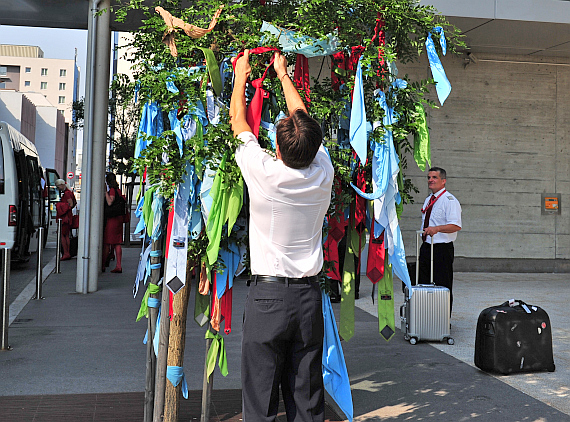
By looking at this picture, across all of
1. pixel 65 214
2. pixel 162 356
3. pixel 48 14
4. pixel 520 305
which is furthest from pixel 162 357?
pixel 65 214

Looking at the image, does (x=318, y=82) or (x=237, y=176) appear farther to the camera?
(x=318, y=82)

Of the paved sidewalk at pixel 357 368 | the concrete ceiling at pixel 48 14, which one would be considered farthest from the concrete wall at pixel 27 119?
the paved sidewalk at pixel 357 368

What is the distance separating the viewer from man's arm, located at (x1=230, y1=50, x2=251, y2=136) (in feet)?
10.6

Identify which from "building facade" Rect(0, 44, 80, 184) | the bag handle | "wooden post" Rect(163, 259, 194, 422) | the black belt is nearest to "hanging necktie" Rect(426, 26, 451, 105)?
the black belt

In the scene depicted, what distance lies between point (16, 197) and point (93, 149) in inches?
94.1

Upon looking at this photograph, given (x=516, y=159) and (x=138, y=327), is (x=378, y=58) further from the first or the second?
(x=516, y=159)

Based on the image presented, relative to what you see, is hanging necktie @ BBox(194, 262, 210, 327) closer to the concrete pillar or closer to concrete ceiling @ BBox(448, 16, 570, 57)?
the concrete pillar

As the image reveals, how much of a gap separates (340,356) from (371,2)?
6.62 ft

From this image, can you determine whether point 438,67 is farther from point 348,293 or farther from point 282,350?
point 282,350

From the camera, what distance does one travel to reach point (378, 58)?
3648 millimetres

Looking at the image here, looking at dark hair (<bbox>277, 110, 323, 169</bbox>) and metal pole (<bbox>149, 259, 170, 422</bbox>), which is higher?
dark hair (<bbox>277, 110, 323, 169</bbox>)

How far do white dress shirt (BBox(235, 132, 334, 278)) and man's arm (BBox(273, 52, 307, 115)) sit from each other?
1.26 ft

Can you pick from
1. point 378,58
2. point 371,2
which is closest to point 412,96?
point 378,58

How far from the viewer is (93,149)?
10.2 meters
